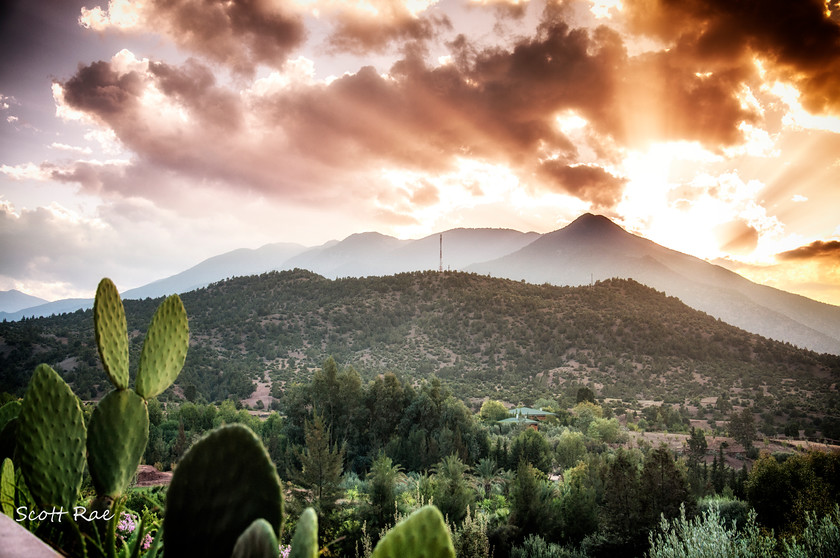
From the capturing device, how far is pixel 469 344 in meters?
56.1

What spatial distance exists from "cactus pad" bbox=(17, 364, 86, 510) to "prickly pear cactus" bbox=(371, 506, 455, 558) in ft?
5.08

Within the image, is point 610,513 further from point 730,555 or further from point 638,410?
point 638,410

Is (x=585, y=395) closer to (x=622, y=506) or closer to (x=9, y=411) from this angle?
(x=622, y=506)

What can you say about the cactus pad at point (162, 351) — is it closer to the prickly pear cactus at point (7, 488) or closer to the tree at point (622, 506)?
the prickly pear cactus at point (7, 488)

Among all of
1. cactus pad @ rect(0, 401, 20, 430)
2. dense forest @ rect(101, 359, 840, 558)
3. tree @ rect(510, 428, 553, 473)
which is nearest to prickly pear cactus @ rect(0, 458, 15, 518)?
cactus pad @ rect(0, 401, 20, 430)

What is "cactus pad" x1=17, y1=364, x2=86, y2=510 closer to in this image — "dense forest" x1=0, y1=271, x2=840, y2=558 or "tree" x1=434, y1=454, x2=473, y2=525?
"dense forest" x1=0, y1=271, x2=840, y2=558

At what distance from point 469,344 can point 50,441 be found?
182ft

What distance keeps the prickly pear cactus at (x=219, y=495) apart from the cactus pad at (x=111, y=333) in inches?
40.2

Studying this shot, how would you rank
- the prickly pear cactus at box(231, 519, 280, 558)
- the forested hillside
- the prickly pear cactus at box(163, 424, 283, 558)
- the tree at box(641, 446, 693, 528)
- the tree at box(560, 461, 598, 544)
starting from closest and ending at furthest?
the prickly pear cactus at box(231, 519, 280, 558) < the prickly pear cactus at box(163, 424, 283, 558) < the tree at box(641, 446, 693, 528) < the tree at box(560, 461, 598, 544) < the forested hillside

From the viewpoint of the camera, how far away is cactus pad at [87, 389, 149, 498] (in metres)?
1.71

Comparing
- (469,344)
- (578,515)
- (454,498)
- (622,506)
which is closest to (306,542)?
(454,498)

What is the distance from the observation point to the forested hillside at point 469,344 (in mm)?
41188

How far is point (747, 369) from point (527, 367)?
24441 millimetres
